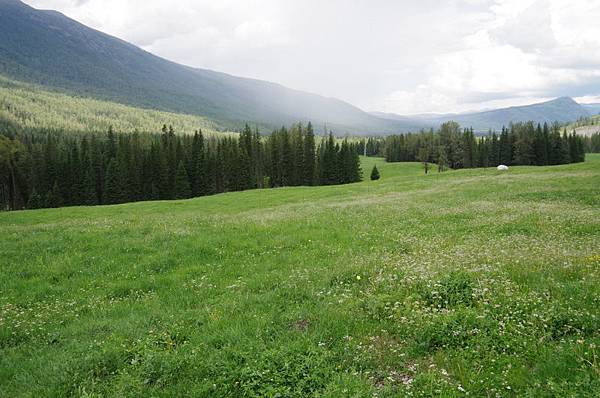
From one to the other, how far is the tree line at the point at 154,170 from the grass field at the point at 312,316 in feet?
284

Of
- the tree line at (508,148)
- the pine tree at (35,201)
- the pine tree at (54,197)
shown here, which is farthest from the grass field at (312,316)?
the tree line at (508,148)

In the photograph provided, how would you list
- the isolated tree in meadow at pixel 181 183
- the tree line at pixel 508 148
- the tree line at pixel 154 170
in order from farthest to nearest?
the tree line at pixel 508 148, the tree line at pixel 154 170, the isolated tree in meadow at pixel 181 183

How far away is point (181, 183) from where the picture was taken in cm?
9775

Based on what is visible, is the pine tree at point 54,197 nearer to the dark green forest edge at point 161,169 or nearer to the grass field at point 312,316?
the dark green forest edge at point 161,169

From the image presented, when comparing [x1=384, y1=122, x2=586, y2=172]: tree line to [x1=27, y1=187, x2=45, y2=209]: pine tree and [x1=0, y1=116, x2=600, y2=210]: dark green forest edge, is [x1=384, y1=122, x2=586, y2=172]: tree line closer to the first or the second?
[x1=0, y1=116, x2=600, y2=210]: dark green forest edge

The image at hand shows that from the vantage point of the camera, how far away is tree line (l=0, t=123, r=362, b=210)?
98.3 metres

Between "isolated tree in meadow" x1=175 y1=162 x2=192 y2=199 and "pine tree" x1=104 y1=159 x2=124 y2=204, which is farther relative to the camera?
"isolated tree in meadow" x1=175 y1=162 x2=192 y2=199

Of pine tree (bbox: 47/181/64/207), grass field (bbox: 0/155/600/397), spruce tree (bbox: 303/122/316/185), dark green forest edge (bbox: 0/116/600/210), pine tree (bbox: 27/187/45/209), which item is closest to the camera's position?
grass field (bbox: 0/155/600/397)

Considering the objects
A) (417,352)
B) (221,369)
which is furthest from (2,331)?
(417,352)

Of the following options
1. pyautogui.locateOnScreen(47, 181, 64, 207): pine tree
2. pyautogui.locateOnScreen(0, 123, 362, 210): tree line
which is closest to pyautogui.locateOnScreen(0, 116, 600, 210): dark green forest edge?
pyautogui.locateOnScreen(0, 123, 362, 210): tree line

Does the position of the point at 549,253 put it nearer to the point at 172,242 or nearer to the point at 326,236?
the point at 326,236

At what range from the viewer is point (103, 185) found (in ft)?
340

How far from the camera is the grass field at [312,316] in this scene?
21.9ft

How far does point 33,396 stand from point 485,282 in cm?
1056
